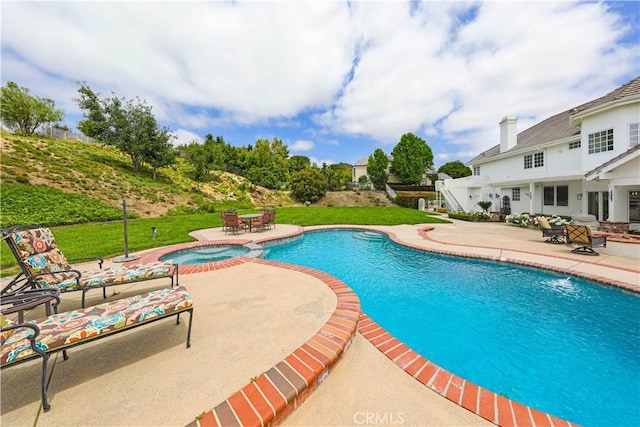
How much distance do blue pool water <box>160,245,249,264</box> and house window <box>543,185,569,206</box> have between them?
66.6 feet

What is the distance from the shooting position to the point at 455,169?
184 feet

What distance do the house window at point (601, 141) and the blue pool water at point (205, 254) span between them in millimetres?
18614

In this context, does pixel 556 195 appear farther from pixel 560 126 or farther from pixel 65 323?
pixel 65 323

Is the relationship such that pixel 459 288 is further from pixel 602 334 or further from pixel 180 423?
pixel 180 423

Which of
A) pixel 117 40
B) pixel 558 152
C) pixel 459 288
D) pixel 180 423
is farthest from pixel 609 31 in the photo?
pixel 117 40

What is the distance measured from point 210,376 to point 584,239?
37.6ft

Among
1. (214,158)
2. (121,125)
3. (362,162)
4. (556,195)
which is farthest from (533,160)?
(121,125)

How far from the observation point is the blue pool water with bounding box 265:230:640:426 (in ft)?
9.16

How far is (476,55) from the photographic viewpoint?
38.9 feet

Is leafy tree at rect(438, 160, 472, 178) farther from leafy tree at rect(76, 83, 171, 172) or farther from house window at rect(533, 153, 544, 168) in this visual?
leafy tree at rect(76, 83, 171, 172)

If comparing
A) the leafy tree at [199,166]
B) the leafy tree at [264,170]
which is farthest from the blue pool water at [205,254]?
the leafy tree at [264,170]

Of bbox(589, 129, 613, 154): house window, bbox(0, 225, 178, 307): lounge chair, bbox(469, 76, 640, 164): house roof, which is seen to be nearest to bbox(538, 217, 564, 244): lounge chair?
bbox(589, 129, 613, 154): house window

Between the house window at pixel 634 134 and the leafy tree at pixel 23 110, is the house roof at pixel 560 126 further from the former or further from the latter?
the leafy tree at pixel 23 110

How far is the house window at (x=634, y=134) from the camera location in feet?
37.5
